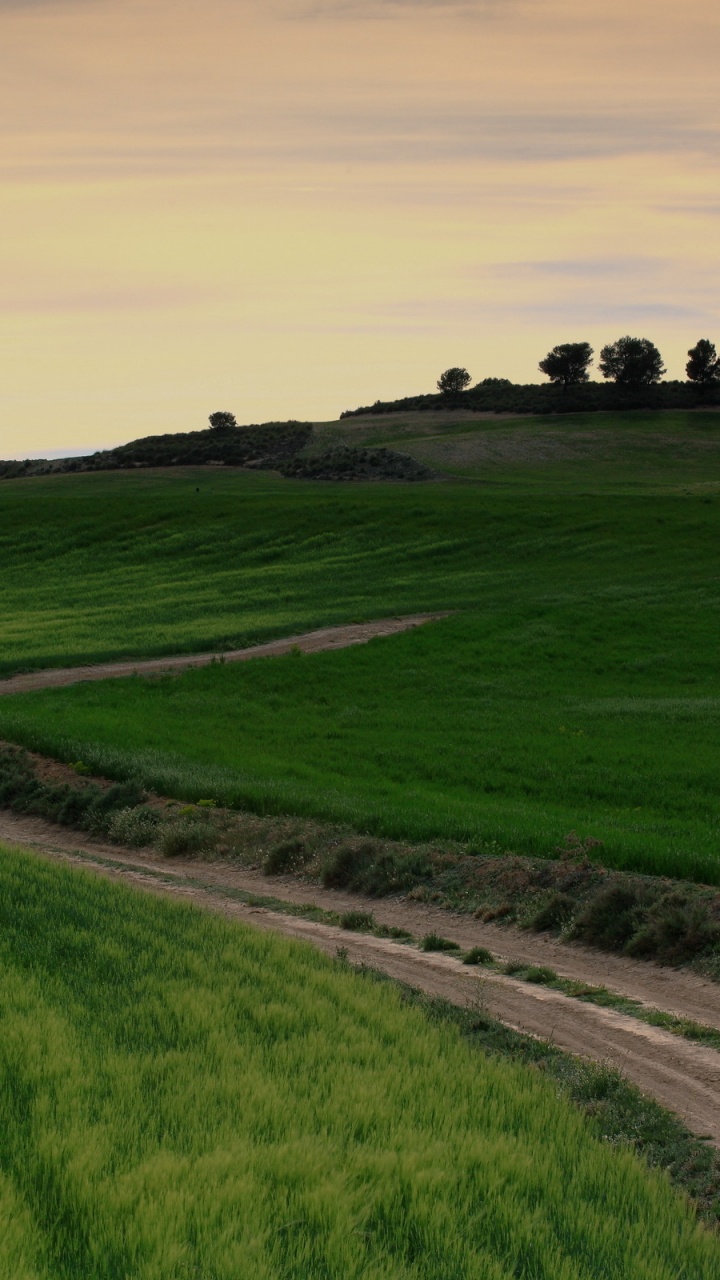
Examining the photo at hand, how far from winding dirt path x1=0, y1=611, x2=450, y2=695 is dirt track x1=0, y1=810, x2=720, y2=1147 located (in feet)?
57.2

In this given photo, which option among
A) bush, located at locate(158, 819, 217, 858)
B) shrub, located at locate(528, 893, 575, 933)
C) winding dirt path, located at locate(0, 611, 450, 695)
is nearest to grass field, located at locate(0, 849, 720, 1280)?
shrub, located at locate(528, 893, 575, 933)

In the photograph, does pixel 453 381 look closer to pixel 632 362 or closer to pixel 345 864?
pixel 632 362

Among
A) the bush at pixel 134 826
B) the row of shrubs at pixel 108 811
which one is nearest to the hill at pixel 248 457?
the row of shrubs at pixel 108 811

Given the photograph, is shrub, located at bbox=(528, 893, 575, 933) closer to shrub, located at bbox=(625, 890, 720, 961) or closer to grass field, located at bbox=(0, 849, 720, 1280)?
shrub, located at bbox=(625, 890, 720, 961)

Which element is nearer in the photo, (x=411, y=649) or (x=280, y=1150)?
(x=280, y=1150)

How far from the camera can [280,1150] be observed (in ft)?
22.6

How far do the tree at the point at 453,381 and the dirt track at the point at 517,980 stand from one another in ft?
424

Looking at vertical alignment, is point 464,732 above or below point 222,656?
below

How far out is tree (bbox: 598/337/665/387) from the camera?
129750 millimetres

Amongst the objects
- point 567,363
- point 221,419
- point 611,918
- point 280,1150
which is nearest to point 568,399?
point 567,363

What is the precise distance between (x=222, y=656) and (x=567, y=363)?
101346mm

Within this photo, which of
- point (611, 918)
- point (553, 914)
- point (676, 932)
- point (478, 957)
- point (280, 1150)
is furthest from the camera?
point (553, 914)

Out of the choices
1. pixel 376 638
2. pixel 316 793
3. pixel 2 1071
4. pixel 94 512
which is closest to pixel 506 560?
pixel 376 638

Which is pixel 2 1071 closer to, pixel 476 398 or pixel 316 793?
pixel 316 793
